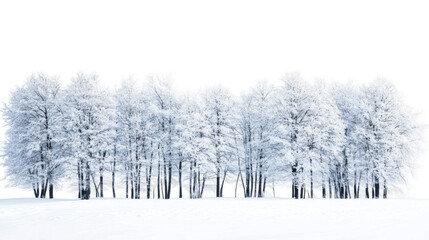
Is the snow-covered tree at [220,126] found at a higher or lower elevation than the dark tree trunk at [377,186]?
higher

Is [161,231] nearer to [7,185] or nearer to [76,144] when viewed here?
[76,144]

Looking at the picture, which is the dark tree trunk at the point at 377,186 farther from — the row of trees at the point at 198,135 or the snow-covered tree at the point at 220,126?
the snow-covered tree at the point at 220,126

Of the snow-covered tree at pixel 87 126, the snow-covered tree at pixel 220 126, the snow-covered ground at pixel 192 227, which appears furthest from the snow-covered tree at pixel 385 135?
the snow-covered tree at pixel 87 126

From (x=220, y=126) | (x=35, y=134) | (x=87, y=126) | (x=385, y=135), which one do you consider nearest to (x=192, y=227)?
(x=87, y=126)

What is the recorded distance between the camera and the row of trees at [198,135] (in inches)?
1272

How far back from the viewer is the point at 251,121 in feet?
127

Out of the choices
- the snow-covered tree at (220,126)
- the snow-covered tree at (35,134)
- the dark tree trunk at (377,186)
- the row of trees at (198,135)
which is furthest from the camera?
the snow-covered tree at (220,126)

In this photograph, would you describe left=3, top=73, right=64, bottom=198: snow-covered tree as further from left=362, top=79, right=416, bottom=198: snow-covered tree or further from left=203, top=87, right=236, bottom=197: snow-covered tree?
left=362, top=79, right=416, bottom=198: snow-covered tree

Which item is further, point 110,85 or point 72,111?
point 110,85

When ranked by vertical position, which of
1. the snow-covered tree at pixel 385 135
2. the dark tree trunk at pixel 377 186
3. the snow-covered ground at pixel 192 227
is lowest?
the dark tree trunk at pixel 377 186

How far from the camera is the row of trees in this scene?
32312 mm

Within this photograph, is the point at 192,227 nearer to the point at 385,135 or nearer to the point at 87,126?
the point at 87,126

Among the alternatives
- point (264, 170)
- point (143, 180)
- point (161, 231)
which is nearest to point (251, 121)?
point (264, 170)

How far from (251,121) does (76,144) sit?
63.9 feet
